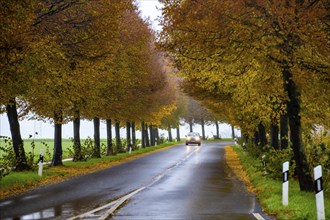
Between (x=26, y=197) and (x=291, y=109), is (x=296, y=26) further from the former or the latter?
(x=26, y=197)

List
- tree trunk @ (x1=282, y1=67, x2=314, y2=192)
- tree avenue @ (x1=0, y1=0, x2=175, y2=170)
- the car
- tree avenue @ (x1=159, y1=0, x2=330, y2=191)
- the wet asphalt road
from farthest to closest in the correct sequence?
1. the car
2. tree trunk @ (x1=282, y1=67, x2=314, y2=192)
3. tree avenue @ (x1=0, y1=0, x2=175, y2=170)
4. tree avenue @ (x1=159, y1=0, x2=330, y2=191)
5. the wet asphalt road

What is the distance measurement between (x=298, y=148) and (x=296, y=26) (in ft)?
13.6

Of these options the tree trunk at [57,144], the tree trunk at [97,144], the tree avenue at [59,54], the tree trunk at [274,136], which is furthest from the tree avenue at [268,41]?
the tree trunk at [97,144]

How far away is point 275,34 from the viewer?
13.0 meters

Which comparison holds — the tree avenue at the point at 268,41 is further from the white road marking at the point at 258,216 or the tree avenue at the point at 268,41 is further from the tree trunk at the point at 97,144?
the tree trunk at the point at 97,144

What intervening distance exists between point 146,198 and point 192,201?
136 cm

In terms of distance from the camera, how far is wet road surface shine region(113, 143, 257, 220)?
10891 millimetres

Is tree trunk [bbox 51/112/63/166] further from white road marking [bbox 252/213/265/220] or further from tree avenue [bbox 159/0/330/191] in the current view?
white road marking [bbox 252/213/265/220]

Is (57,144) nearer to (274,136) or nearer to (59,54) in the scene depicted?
(59,54)

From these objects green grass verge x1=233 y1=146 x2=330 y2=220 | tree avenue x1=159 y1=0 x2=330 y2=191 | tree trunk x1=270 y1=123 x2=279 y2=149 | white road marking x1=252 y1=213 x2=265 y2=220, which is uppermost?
tree avenue x1=159 y1=0 x2=330 y2=191

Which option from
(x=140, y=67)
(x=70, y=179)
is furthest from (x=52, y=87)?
(x=140, y=67)

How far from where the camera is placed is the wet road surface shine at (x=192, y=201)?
35.7ft

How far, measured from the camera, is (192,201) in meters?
13.2

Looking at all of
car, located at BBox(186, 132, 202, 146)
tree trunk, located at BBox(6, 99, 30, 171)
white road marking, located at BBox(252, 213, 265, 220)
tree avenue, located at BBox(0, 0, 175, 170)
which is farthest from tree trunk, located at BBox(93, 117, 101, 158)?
car, located at BBox(186, 132, 202, 146)
